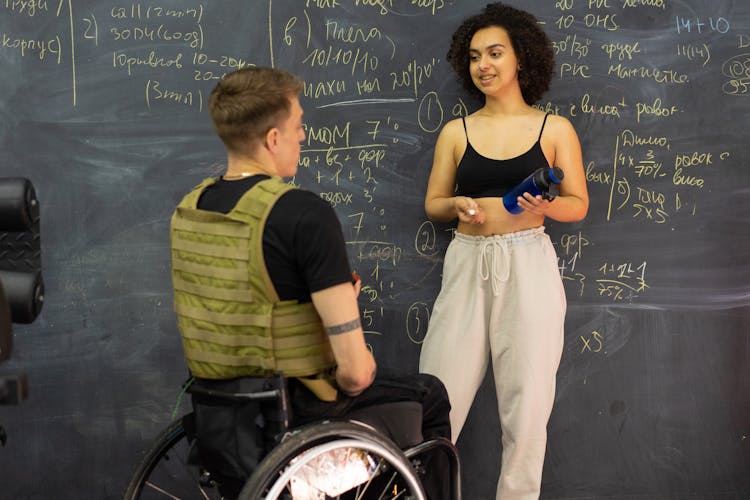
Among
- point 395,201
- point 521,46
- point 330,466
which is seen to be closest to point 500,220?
point 395,201

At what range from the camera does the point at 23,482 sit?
3.29 m

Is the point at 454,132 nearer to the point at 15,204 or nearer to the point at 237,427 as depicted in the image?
the point at 237,427

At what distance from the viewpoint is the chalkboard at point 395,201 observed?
325 cm

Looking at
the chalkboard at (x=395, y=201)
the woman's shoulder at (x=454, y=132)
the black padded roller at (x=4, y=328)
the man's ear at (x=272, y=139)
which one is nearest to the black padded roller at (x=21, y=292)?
the black padded roller at (x=4, y=328)

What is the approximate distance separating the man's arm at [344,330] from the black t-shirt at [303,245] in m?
0.02

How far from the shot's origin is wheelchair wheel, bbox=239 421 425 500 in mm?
1990

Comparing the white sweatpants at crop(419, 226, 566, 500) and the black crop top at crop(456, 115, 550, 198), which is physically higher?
the black crop top at crop(456, 115, 550, 198)

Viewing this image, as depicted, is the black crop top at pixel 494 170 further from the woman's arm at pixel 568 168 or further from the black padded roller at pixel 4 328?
the black padded roller at pixel 4 328

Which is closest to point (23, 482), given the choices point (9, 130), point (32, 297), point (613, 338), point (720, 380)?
point (9, 130)

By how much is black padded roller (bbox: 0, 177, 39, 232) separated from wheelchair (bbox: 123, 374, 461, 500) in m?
0.56

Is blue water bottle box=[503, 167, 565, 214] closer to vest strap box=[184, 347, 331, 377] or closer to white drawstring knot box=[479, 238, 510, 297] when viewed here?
white drawstring knot box=[479, 238, 510, 297]

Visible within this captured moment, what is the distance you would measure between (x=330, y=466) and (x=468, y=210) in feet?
3.68

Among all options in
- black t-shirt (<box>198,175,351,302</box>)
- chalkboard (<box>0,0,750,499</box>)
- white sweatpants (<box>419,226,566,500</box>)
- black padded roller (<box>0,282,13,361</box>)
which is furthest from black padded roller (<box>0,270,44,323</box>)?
white sweatpants (<box>419,226,566,500</box>)

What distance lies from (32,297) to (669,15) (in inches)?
96.7
